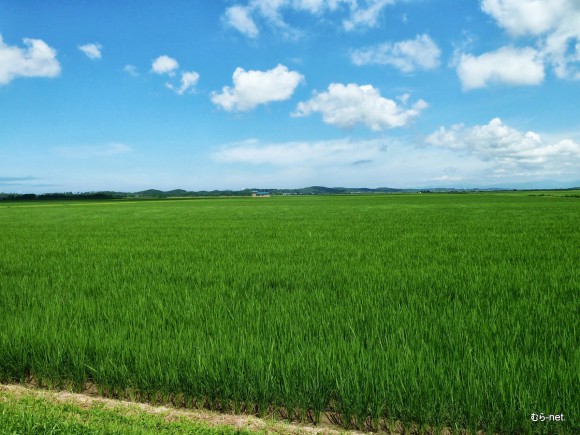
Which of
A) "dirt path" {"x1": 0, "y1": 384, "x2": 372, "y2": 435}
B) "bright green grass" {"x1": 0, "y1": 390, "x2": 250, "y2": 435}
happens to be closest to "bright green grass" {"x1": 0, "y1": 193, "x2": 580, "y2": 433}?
"dirt path" {"x1": 0, "y1": 384, "x2": 372, "y2": 435}

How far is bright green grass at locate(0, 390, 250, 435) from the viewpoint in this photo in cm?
307

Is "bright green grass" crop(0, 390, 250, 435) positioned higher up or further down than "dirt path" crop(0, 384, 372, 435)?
higher up

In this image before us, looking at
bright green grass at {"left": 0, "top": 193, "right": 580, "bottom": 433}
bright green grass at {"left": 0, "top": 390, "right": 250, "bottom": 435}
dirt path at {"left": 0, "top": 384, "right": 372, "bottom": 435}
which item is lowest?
dirt path at {"left": 0, "top": 384, "right": 372, "bottom": 435}

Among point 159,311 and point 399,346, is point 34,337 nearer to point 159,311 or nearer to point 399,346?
point 159,311

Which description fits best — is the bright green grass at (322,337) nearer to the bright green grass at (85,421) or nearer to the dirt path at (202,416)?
the dirt path at (202,416)

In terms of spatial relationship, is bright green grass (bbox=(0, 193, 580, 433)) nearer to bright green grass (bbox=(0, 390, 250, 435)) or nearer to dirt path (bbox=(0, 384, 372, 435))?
dirt path (bbox=(0, 384, 372, 435))

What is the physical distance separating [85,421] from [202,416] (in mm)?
1005

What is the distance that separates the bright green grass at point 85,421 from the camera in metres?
3.07

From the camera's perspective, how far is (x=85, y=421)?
3.31 m

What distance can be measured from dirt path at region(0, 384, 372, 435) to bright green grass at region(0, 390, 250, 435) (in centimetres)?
10

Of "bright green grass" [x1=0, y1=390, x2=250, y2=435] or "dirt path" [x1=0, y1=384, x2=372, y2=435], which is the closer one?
"bright green grass" [x1=0, y1=390, x2=250, y2=435]

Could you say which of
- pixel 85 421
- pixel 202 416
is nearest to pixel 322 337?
pixel 202 416

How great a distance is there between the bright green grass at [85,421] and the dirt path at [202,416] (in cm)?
10

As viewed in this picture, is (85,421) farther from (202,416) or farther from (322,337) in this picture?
(322,337)
